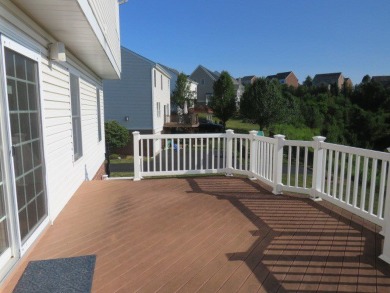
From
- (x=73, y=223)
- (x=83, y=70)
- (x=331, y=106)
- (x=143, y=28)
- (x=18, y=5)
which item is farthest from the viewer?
(x=331, y=106)

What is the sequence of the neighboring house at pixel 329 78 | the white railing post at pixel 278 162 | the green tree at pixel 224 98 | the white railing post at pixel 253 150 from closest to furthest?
the white railing post at pixel 278 162 < the white railing post at pixel 253 150 < the green tree at pixel 224 98 < the neighboring house at pixel 329 78

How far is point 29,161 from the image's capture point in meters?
2.85

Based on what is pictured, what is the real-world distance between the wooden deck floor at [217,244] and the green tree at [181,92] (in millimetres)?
25537

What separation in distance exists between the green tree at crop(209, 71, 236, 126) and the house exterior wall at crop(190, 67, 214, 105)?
1386 cm

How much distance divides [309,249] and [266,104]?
22.9 metres

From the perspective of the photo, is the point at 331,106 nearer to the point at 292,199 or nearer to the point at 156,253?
the point at 292,199

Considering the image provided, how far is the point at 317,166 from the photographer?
4250mm

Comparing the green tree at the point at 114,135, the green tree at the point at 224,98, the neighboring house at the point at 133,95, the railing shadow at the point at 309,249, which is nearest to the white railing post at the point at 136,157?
the railing shadow at the point at 309,249

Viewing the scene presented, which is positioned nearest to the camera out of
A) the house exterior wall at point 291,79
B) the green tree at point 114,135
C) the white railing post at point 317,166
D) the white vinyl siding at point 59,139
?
the white vinyl siding at point 59,139

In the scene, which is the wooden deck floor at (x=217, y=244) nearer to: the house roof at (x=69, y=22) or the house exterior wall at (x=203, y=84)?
the house roof at (x=69, y=22)

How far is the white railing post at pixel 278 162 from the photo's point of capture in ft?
15.0

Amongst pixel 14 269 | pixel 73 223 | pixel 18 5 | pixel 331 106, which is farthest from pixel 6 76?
pixel 331 106

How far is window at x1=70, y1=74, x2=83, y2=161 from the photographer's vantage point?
5133mm

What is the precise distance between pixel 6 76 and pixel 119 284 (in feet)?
6.26
